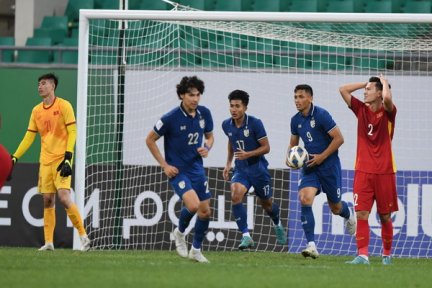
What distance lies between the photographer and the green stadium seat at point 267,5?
67.2 ft

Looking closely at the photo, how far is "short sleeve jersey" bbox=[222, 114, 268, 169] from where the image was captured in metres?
14.6

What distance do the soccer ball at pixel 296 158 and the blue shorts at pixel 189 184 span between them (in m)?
1.46

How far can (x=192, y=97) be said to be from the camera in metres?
12.3

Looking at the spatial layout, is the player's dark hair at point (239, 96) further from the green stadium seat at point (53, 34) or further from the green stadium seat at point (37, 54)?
the green stadium seat at point (53, 34)

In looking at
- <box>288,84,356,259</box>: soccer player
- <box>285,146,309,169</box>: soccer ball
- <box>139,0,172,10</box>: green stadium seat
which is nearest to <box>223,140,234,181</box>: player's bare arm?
<box>288,84,356,259</box>: soccer player

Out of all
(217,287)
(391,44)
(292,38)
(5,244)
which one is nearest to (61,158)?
(5,244)

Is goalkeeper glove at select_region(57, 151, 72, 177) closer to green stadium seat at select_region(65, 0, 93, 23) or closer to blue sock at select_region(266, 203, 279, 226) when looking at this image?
blue sock at select_region(266, 203, 279, 226)

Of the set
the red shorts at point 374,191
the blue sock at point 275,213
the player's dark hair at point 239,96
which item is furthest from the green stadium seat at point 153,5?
the red shorts at point 374,191

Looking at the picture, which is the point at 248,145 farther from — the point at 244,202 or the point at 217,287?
the point at 217,287

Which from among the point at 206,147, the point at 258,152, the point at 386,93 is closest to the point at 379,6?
the point at 258,152

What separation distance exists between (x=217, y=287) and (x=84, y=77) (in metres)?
6.42

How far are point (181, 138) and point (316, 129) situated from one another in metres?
2.24

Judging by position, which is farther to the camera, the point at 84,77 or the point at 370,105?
the point at 84,77

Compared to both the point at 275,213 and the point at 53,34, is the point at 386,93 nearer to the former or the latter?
the point at 275,213
